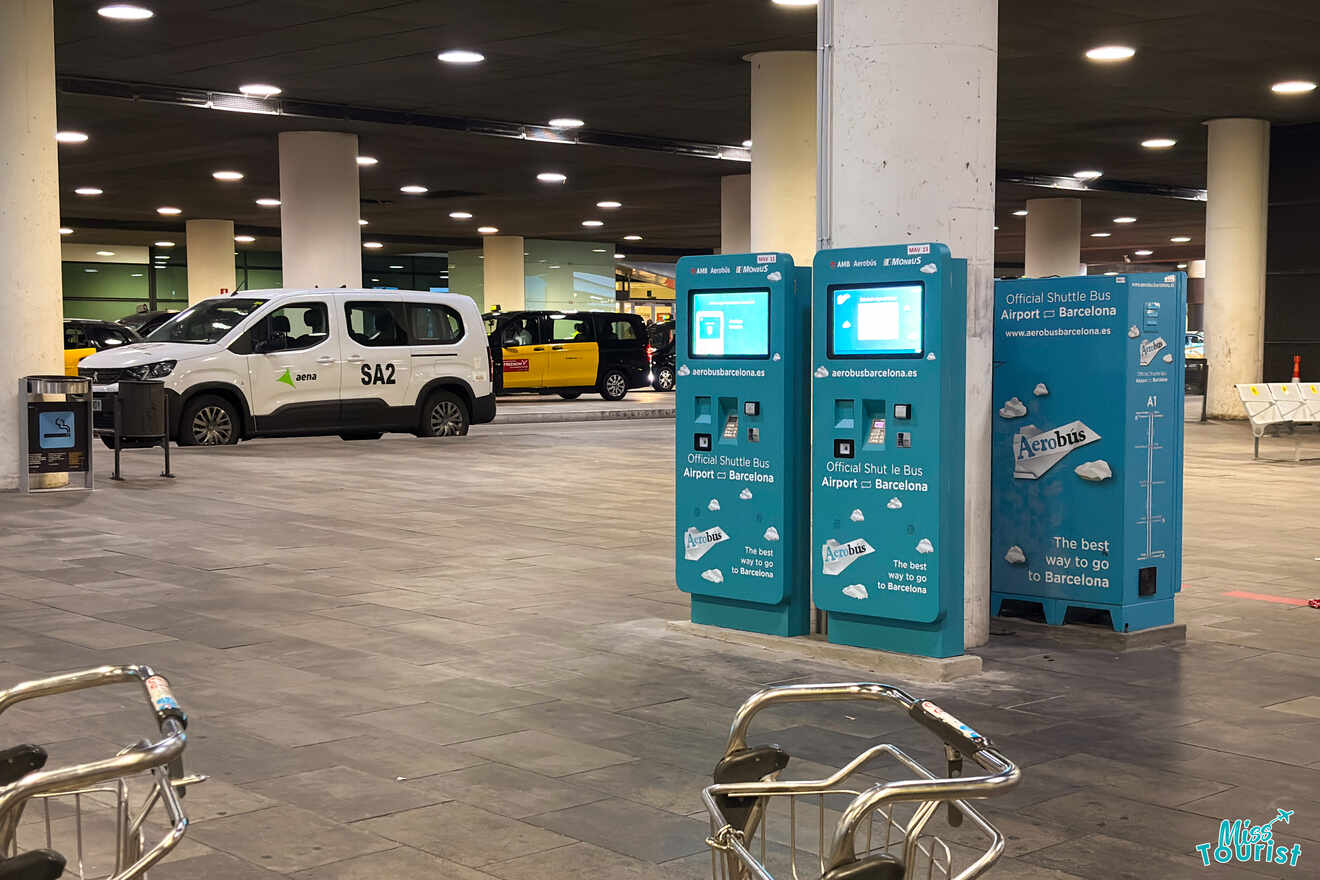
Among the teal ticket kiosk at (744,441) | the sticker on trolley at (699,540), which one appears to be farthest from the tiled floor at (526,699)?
the sticker on trolley at (699,540)

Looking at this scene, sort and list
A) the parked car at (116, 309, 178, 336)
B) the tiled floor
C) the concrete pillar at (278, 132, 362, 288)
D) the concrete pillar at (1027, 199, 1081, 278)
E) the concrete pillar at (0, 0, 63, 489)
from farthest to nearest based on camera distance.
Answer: the concrete pillar at (1027, 199, 1081, 278)
the parked car at (116, 309, 178, 336)
the concrete pillar at (278, 132, 362, 288)
the concrete pillar at (0, 0, 63, 489)
the tiled floor

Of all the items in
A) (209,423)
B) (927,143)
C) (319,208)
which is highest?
(319,208)

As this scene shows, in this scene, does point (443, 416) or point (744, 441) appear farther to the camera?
point (443, 416)

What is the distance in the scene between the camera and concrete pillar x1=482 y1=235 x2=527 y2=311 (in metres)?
43.9

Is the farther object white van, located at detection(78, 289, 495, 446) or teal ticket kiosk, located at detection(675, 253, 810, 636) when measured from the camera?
white van, located at detection(78, 289, 495, 446)

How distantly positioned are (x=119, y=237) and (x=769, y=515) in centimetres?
4135

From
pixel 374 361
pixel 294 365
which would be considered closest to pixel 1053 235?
pixel 374 361

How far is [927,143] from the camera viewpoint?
22.5 feet

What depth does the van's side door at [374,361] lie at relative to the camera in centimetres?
1909

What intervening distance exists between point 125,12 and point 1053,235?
24.6 meters

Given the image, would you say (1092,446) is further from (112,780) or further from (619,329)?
(619,329)

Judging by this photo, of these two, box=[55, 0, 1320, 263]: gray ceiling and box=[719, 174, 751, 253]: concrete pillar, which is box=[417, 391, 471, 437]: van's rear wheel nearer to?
box=[55, 0, 1320, 263]: gray ceiling

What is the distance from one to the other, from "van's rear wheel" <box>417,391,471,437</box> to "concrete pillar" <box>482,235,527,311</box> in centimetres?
2338

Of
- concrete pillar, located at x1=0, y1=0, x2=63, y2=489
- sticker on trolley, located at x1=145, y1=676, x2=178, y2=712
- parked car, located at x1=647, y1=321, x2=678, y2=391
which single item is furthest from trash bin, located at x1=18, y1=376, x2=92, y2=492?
parked car, located at x1=647, y1=321, x2=678, y2=391
